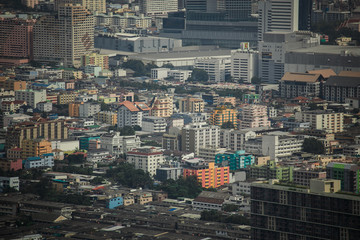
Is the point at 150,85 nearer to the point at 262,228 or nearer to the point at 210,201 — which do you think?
the point at 210,201

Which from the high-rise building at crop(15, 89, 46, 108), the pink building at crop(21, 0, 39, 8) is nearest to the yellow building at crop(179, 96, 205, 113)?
the high-rise building at crop(15, 89, 46, 108)

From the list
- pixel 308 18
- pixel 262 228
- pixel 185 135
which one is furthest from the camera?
pixel 308 18

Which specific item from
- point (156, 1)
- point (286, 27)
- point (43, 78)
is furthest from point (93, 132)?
point (156, 1)

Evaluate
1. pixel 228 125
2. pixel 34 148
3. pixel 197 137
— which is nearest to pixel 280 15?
pixel 228 125

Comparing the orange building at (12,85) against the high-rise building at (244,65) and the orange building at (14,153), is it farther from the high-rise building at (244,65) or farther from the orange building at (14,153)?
the orange building at (14,153)

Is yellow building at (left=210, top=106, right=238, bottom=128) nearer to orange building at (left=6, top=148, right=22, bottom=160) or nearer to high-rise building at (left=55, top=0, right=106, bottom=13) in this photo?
orange building at (left=6, top=148, right=22, bottom=160)

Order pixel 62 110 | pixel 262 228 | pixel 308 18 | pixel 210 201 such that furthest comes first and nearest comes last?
pixel 308 18 → pixel 62 110 → pixel 210 201 → pixel 262 228

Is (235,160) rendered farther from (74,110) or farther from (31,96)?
(31,96)

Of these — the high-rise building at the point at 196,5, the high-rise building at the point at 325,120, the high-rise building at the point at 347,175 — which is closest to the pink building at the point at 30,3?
the high-rise building at the point at 196,5
